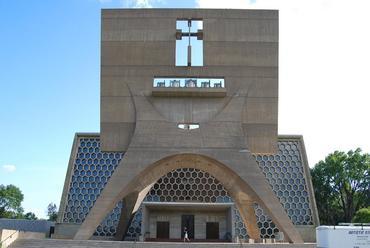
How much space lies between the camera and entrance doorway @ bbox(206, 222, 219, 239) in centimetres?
3997

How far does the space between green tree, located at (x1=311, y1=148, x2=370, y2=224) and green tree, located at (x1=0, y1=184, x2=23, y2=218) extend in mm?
41575

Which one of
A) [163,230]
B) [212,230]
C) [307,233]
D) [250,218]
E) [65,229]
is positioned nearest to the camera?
[250,218]

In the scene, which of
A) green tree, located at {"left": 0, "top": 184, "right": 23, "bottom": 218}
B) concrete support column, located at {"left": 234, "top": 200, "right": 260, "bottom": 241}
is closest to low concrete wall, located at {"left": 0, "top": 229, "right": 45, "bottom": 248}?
concrete support column, located at {"left": 234, "top": 200, "right": 260, "bottom": 241}

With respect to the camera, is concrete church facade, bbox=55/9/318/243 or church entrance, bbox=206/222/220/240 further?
church entrance, bbox=206/222/220/240

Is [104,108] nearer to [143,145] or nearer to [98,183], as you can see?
[143,145]

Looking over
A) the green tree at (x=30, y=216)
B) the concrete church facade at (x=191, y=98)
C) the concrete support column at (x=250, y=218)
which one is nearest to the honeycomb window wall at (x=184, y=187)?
the concrete support column at (x=250, y=218)

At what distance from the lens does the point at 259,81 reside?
27438mm

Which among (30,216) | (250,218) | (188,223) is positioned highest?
(30,216)

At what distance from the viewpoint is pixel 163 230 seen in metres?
39.9

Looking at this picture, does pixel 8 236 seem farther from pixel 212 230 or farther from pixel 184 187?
pixel 184 187

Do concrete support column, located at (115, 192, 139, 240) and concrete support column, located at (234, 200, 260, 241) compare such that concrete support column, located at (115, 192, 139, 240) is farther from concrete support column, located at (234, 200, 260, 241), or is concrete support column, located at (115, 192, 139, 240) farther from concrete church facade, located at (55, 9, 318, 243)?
concrete support column, located at (234, 200, 260, 241)

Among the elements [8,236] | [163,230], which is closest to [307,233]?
[163,230]

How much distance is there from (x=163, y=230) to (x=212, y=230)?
420 cm

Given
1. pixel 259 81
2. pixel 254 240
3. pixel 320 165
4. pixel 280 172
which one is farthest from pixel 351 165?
pixel 259 81
